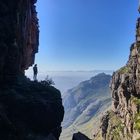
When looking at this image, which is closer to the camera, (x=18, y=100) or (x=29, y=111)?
(x=18, y=100)

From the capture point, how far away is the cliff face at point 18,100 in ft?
206

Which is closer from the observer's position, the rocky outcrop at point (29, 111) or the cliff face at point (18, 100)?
the rocky outcrop at point (29, 111)

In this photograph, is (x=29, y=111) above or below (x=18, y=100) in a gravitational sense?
below

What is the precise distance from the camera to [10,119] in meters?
62.8

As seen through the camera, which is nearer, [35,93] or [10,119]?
[10,119]

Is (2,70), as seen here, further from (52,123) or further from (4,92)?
(52,123)

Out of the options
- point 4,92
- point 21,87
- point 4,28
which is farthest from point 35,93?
point 4,28

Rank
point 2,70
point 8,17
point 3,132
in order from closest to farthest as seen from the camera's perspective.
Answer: point 3,132
point 2,70
point 8,17

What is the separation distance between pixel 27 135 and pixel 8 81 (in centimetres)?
1239

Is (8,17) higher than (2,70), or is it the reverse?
(8,17)

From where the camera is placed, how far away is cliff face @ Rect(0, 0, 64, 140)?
6269cm

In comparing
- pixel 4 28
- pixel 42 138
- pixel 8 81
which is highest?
pixel 4 28

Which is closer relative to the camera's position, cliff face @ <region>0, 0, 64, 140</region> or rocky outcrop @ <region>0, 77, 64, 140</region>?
rocky outcrop @ <region>0, 77, 64, 140</region>

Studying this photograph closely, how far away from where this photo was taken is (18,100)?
65.4 meters
